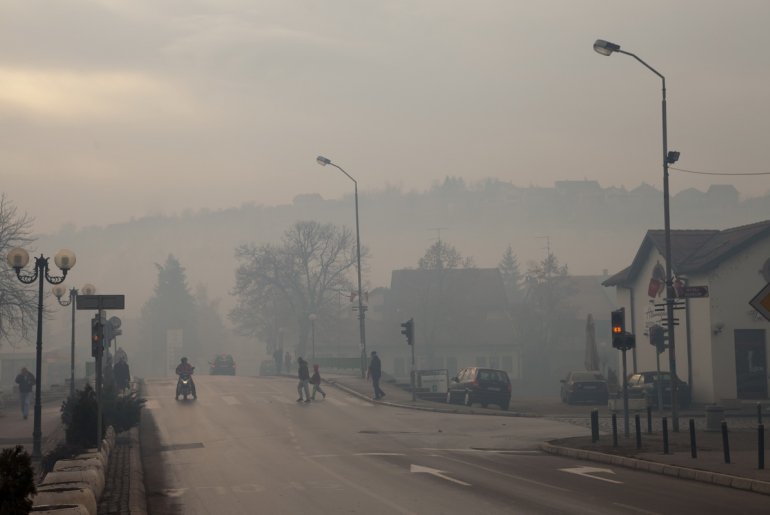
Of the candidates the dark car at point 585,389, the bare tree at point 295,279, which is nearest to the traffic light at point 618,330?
the dark car at point 585,389

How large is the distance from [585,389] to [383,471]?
88.5ft

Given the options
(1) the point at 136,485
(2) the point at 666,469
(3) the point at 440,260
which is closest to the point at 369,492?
(1) the point at 136,485

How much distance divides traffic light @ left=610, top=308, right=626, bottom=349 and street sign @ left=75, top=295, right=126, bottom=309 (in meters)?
11.3

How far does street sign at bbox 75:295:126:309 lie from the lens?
819 inches

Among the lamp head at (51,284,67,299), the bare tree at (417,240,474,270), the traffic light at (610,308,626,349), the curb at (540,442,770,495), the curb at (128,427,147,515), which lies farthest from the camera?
the bare tree at (417,240,474,270)

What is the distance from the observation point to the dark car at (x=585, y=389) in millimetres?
44188

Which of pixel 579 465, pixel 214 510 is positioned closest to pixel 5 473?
pixel 214 510

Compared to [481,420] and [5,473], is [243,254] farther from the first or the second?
[5,473]

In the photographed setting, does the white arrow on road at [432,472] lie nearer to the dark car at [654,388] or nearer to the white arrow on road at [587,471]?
the white arrow on road at [587,471]

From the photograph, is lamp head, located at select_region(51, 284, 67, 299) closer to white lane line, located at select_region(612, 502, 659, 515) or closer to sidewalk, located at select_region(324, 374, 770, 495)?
sidewalk, located at select_region(324, 374, 770, 495)

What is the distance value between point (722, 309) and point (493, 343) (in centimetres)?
5212

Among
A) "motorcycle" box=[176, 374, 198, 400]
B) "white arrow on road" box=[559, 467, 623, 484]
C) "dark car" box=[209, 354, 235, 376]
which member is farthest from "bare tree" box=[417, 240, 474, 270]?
"white arrow on road" box=[559, 467, 623, 484]

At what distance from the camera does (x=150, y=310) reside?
481 feet

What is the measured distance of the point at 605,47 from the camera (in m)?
26.7
